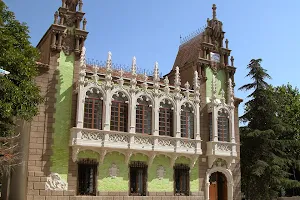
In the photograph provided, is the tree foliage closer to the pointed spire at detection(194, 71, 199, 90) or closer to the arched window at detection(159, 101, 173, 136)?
the pointed spire at detection(194, 71, 199, 90)

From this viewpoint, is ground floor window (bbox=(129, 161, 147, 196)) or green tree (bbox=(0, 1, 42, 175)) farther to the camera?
ground floor window (bbox=(129, 161, 147, 196))

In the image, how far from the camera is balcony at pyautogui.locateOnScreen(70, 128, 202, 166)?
2189 cm

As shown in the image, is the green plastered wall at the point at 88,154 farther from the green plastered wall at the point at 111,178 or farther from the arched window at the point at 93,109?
the arched window at the point at 93,109

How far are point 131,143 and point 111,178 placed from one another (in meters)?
2.49

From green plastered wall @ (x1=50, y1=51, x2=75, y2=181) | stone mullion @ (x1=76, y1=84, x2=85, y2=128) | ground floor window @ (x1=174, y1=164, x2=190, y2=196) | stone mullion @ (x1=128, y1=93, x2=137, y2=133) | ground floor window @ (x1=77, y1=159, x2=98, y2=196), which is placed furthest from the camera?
ground floor window @ (x1=174, y1=164, x2=190, y2=196)

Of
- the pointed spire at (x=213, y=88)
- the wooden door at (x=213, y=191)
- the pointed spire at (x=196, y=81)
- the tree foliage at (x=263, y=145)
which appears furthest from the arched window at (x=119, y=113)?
the tree foliage at (x=263, y=145)

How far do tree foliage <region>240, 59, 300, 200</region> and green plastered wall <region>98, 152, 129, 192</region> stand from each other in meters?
11.2

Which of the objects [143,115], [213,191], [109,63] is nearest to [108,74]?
Result: [109,63]

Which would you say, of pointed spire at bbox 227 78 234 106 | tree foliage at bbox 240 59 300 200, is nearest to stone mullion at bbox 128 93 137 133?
pointed spire at bbox 227 78 234 106

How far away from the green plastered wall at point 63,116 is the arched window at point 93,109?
1039 millimetres

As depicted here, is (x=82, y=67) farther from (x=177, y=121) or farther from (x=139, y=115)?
(x=177, y=121)

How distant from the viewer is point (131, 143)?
2323 cm

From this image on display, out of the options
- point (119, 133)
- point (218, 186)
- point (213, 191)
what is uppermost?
point (119, 133)

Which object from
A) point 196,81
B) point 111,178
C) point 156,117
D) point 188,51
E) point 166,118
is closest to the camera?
point 111,178
